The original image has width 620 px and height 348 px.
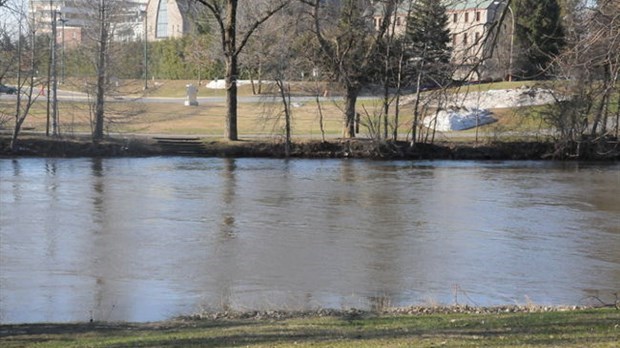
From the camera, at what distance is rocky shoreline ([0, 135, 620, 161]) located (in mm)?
39438

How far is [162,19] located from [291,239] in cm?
8511

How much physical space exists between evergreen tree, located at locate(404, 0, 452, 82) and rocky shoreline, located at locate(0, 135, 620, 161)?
198 inches

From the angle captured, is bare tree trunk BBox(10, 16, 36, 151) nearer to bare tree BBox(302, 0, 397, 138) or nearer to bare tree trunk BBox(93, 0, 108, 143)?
bare tree trunk BBox(93, 0, 108, 143)

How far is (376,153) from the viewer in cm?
4081

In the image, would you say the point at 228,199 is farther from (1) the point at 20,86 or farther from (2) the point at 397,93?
(1) the point at 20,86

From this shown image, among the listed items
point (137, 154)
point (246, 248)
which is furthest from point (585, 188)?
point (137, 154)

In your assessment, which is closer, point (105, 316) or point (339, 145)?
point (105, 316)

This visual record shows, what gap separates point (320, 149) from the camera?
135 feet

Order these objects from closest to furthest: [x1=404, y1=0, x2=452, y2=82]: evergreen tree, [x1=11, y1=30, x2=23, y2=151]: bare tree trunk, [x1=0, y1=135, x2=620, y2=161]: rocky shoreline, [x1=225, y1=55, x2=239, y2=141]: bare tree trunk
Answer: [x1=404, y1=0, x2=452, y2=82]: evergreen tree → [x1=11, y1=30, x2=23, y2=151]: bare tree trunk → [x1=0, y1=135, x2=620, y2=161]: rocky shoreline → [x1=225, y1=55, x2=239, y2=141]: bare tree trunk

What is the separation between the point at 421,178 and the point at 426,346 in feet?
83.7

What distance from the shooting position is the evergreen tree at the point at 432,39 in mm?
14517

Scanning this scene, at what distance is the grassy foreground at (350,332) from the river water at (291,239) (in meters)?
2.12

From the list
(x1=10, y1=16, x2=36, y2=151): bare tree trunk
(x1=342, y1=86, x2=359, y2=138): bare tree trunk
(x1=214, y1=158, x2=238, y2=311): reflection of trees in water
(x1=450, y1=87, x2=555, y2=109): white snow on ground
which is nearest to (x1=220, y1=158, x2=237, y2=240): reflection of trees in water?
(x1=214, y1=158, x2=238, y2=311): reflection of trees in water

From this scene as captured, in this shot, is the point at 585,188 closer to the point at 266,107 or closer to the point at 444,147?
the point at 444,147
